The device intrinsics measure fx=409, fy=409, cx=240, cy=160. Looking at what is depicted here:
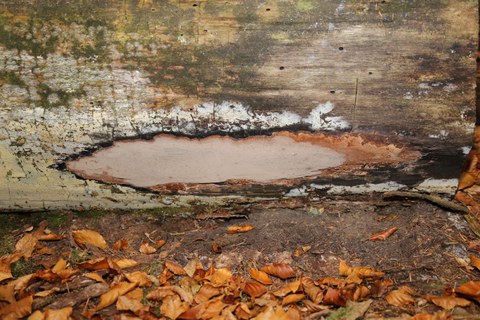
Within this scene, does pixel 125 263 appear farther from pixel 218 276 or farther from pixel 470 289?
pixel 470 289

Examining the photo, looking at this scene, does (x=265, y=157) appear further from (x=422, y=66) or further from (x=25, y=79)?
(x=25, y=79)

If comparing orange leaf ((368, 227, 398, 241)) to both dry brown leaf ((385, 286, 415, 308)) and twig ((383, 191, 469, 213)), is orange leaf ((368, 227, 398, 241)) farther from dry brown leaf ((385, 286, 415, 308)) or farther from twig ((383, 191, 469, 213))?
dry brown leaf ((385, 286, 415, 308))

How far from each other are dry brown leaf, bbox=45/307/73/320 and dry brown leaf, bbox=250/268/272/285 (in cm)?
100

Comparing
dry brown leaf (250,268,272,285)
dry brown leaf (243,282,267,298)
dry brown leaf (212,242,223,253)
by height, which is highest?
dry brown leaf (212,242,223,253)

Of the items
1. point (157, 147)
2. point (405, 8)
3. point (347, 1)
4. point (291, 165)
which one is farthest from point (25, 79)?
point (405, 8)

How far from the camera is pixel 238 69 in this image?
2.25m

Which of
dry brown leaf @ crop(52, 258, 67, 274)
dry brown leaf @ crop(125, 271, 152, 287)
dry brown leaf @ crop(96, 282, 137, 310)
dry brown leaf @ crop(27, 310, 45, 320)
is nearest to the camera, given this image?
dry brown leaf @ crop(27, 310, 45, 320)

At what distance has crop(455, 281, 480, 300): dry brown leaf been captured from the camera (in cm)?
215

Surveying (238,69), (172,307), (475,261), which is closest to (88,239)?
(172,307)

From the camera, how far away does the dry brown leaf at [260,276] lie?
2.35 meters

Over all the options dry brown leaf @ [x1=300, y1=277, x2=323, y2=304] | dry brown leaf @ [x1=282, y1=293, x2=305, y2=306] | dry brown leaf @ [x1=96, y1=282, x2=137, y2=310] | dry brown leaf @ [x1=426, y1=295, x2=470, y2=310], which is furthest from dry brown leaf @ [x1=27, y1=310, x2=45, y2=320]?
dry brown leaf @ [x1=426, y1=295, x2=470, y2=310]

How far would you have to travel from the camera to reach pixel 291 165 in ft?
8.14

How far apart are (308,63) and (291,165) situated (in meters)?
0.62

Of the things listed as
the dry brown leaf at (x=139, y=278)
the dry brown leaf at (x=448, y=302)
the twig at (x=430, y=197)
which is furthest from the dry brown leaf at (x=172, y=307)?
the twig at (x=430, y=197)
